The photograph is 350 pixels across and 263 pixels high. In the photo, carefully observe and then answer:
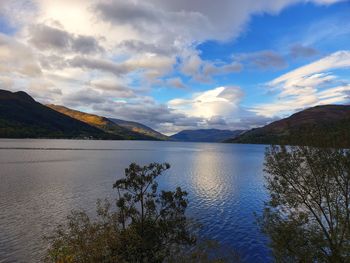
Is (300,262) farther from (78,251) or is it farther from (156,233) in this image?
(78,251)

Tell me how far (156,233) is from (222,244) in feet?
68.5

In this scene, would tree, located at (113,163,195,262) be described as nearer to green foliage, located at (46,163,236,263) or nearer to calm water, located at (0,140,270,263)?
green foliage, located at (46,163,236,263)

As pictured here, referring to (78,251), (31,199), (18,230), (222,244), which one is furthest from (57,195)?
(78,251)

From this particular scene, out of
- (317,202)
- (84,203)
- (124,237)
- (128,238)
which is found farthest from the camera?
(84,203)

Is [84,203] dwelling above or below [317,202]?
below

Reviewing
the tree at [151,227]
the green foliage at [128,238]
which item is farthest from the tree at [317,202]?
the tree at [151,227]

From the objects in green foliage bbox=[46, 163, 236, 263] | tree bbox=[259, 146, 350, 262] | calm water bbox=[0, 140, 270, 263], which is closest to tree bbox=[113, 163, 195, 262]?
green foliage bbox=[46, 163, 236, 263]

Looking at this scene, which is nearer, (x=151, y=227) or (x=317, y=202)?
(x=151, y=227)

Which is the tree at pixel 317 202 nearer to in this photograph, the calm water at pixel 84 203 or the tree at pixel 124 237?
the calm water at pixel 84 203

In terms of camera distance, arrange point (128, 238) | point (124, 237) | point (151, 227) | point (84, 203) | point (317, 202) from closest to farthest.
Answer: point (128, 238)
point (124, 237)
point (151, 227)
point (317, 202)
point (84, 203)

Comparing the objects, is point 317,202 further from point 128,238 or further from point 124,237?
point 124,237

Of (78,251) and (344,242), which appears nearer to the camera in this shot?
(78,251)

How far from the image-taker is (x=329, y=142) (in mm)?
40344

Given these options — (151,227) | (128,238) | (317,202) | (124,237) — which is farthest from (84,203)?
(317,202)
